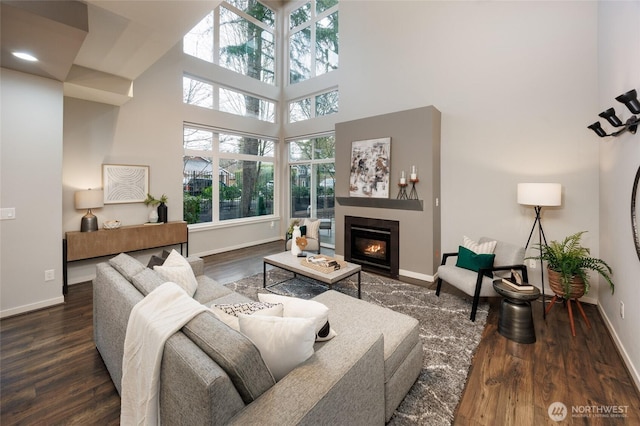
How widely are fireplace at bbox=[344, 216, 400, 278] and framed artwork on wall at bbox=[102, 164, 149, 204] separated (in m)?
3.59

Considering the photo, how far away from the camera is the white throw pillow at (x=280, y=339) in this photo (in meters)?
1.16

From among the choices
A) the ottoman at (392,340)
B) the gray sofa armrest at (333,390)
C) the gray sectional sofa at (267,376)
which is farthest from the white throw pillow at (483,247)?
the gray sofa armrest at (333,390)

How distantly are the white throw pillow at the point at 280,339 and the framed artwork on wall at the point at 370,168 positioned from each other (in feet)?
11.4

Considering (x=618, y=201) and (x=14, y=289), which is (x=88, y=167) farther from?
(x=618, y=201)

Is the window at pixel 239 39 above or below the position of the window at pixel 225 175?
above

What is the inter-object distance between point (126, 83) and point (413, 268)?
5042 millimetres

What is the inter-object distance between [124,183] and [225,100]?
2675mm

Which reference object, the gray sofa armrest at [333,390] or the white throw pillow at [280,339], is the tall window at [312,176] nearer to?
the gray sofa armrest at [333,390]

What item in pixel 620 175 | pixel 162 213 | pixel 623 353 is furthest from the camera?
pixel 162 213

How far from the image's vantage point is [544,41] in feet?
11.3

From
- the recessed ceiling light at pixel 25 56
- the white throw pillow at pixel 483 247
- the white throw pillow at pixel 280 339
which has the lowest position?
the white throw pillow at pixel 280 339

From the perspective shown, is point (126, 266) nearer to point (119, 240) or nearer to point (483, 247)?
point (119, 240)

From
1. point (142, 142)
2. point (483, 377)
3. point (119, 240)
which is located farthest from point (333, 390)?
point (142, 142)

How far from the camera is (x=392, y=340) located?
1670 mm
